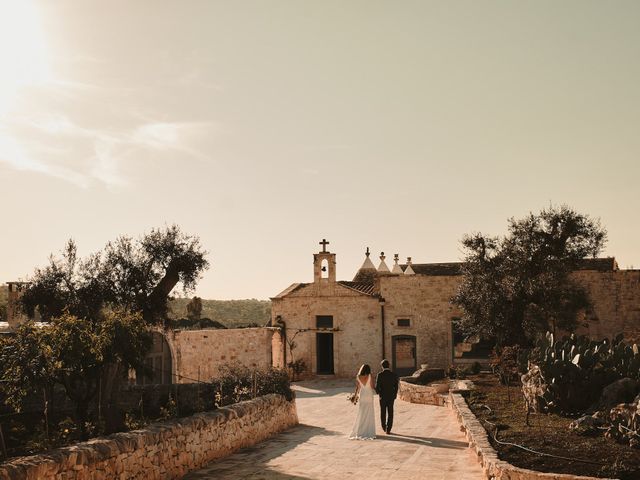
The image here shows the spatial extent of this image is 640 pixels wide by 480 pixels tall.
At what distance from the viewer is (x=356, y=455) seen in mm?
11914

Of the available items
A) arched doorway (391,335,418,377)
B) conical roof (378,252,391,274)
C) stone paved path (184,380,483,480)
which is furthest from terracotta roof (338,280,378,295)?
stone paved path (184,380,483,480)

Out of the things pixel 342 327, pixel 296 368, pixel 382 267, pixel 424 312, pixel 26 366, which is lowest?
pixel 296 368

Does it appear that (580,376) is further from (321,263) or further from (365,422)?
(321,263)

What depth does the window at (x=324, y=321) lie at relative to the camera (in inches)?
1307

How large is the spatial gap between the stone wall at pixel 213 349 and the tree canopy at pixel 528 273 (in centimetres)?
1136

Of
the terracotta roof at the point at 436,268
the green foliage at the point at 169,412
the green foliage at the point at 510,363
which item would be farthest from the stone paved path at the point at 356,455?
the terracotta roof at the point at 436,268

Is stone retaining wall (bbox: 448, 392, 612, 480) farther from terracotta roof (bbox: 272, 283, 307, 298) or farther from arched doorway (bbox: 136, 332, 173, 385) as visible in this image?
terracotta roof (bbox: 272, 283, 307, 298)

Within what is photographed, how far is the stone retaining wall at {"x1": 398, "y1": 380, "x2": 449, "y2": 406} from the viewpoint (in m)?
21.4

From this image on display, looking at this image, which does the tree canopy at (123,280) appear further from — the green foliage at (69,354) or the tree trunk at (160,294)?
the green foliage at (69,354)

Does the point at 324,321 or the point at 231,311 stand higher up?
the point at 231,311

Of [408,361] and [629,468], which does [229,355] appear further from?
[629,468]

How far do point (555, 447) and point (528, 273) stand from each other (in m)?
14.5

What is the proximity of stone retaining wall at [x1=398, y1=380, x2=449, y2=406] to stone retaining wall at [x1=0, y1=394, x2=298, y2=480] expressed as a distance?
7906 millimetres

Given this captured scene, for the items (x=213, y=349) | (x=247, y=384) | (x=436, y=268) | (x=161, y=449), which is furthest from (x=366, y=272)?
(x=161, y=449)
